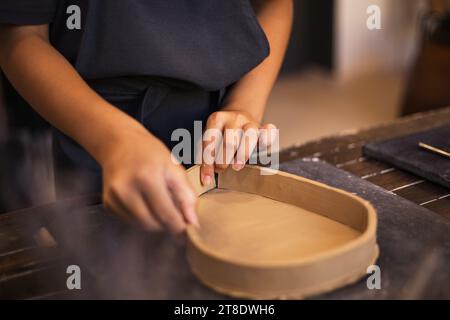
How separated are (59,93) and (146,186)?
241 millimetres

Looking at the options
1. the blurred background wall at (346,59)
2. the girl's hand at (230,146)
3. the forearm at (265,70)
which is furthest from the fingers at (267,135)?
the blurred background wall at (346,59)

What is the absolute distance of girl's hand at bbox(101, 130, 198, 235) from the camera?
0.68 m

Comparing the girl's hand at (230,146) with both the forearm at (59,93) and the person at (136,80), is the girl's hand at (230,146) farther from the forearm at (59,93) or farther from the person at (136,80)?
the forearm at (59,93)

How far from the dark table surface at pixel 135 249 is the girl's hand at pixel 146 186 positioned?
77mm

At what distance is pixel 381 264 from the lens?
755 millimetres

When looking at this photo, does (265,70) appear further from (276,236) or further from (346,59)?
(346,59)

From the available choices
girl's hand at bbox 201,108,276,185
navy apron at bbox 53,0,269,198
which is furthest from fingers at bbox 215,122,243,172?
navy apron at bbox 53,0,269,198

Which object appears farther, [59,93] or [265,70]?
[265,70]

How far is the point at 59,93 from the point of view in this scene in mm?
831

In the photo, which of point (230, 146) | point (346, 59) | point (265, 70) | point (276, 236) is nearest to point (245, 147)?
point (230, 146)

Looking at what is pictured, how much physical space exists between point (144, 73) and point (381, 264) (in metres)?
0.45
